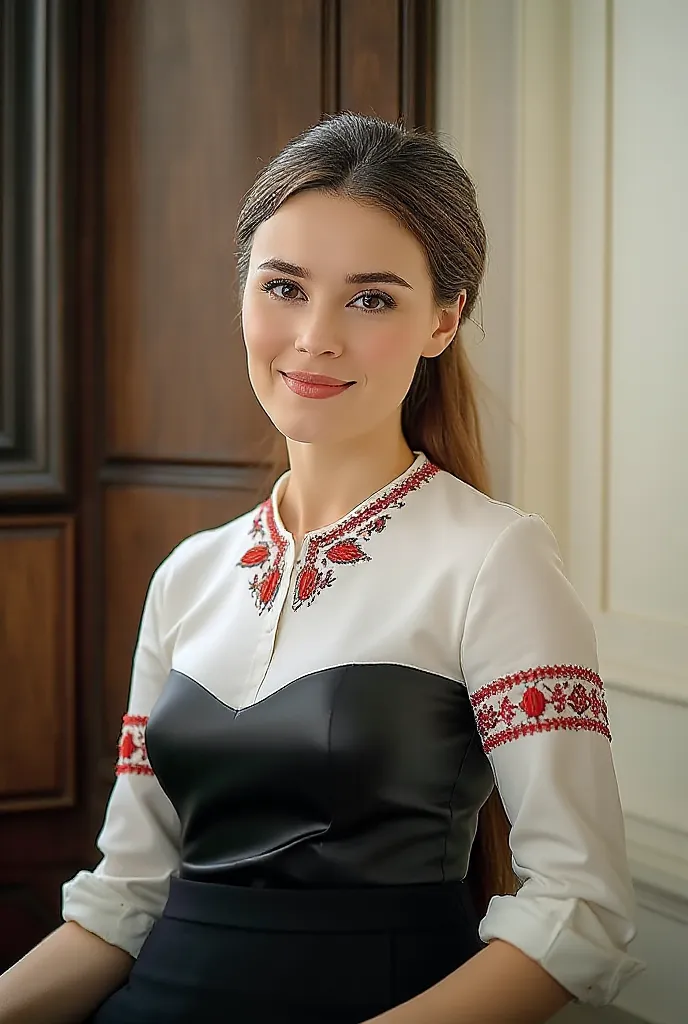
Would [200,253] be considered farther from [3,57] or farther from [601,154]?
[601,154]

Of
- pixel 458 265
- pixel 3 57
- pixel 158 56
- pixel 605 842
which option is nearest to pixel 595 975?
pixel 605 842

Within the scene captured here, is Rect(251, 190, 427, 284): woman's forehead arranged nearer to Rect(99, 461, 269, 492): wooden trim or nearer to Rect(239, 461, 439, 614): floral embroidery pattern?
Rect(239, 461, 439, 614): floral embroidery pattern

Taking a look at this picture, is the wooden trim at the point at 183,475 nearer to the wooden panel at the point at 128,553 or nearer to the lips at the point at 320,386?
the wooden panel at the point at 128,553

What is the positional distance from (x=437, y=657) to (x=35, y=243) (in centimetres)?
119

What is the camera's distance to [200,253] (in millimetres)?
1979

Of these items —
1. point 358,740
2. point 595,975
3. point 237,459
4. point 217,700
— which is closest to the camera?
point 595,975

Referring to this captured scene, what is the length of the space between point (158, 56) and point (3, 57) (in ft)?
0.88

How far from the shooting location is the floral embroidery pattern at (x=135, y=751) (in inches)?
57.5

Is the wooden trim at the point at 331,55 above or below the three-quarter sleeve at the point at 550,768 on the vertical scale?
above

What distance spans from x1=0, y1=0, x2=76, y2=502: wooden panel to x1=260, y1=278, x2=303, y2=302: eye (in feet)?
2.75

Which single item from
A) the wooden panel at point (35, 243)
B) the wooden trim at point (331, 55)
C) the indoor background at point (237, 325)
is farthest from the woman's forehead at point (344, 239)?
the wooden panel at point (35, 243)

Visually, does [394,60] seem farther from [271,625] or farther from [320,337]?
[271,625]

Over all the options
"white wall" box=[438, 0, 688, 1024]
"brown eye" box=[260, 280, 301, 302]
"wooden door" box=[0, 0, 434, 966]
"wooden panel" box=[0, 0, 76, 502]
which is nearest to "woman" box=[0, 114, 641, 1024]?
"brown eye" box=[260, 280, 301, 302]

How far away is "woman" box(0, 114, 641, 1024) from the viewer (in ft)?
3.72
